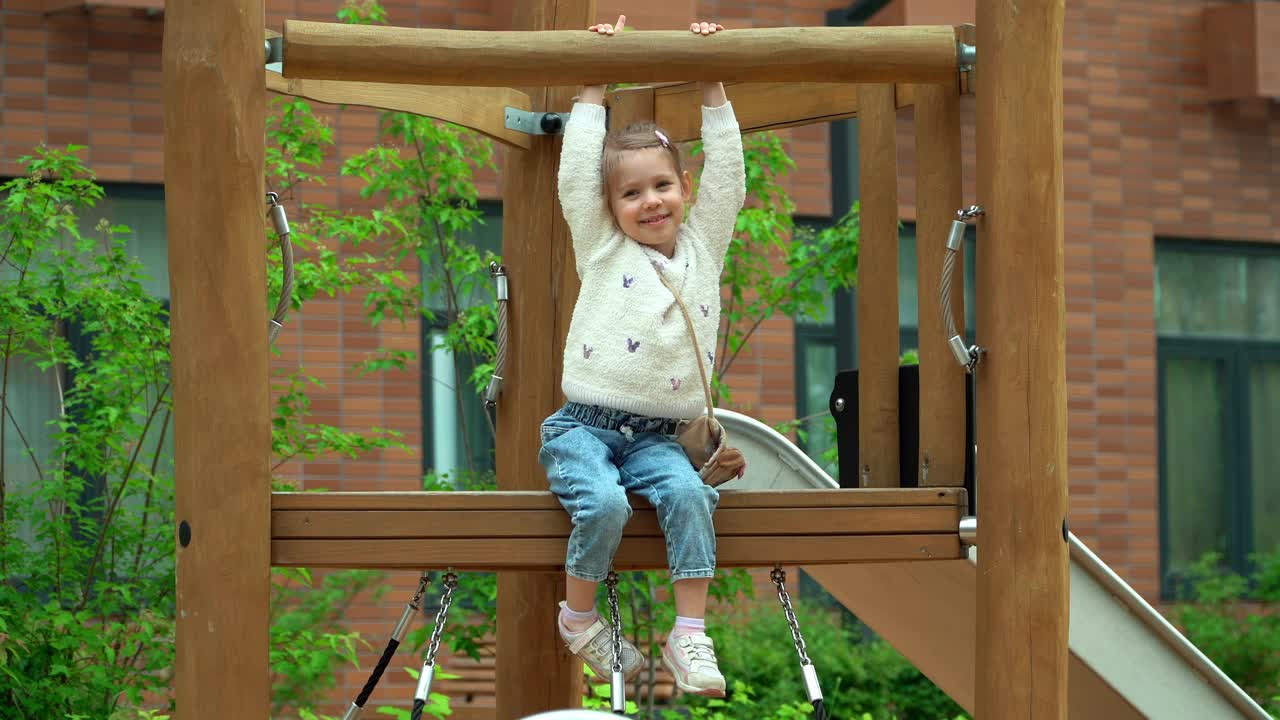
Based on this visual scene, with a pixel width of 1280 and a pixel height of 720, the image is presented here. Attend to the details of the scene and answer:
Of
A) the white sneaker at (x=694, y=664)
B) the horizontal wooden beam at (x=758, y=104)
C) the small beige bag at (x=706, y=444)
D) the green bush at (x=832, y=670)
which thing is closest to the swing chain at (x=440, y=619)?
the white sneaker at (x=694, y=664)

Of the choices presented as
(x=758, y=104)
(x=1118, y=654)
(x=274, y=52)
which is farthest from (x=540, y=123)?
(x=1118, y=654)

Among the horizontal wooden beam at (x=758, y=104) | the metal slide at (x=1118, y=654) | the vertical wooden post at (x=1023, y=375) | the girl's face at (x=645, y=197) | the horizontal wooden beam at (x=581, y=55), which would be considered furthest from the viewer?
the metal slide at (x=1118, y=654)

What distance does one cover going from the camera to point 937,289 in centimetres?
374

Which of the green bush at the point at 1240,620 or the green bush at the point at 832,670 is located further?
the green bush at the point at 1240,620

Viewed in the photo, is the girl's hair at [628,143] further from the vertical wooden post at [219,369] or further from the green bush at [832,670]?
the green bush at [832,670]

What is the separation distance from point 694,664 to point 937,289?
1.09 meters

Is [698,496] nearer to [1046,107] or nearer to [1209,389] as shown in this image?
[1046,107]

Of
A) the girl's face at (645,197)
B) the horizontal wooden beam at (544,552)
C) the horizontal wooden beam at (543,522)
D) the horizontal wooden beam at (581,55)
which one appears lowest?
the horizontal wooden beam at (544,552)

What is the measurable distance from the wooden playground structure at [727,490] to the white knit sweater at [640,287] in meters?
0.24

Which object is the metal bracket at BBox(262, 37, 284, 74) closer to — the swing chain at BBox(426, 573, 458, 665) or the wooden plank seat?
the wooden plank seat

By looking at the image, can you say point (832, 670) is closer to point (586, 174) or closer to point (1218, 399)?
point (1218, 399)

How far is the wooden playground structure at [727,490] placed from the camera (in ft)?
10.3

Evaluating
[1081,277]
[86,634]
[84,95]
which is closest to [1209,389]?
[1081,277]

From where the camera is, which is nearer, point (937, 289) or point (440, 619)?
point (440, 619)
